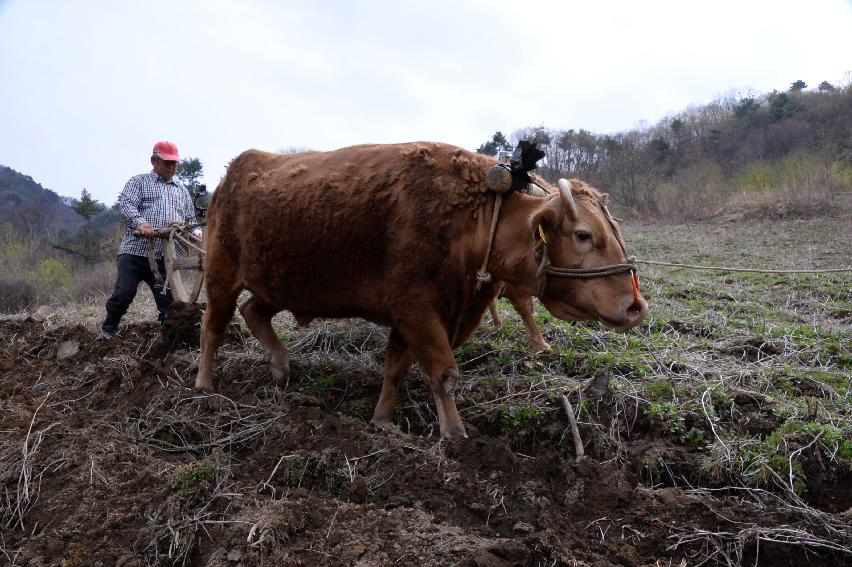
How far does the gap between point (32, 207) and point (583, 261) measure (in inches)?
1787

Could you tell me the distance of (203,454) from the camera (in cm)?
418

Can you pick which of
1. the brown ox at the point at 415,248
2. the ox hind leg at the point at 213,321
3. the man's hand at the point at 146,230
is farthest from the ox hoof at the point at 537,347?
the man's hand at the point at 146,230

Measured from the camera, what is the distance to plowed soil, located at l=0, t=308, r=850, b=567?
9.23 feet

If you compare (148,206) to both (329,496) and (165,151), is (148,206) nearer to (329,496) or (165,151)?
(165,151)

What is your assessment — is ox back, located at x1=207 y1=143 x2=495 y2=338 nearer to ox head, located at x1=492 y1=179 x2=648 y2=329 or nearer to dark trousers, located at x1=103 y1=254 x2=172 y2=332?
ox head, located at x1=492 y1=179 x2=648 y2=329

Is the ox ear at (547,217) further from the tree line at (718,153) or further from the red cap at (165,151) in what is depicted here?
the tree line at (718,153)

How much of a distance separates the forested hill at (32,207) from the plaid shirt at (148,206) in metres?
32.2

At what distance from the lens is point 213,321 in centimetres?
541

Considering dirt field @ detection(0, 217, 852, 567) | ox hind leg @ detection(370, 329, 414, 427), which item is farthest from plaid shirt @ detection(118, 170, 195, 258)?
ox hind leg @ detection(370, 329, 414, 427)

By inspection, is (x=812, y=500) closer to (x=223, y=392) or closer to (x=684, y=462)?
(x=684, y=462)

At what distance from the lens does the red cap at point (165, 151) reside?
6.84 meters

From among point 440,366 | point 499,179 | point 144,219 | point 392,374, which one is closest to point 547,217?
point 499,179

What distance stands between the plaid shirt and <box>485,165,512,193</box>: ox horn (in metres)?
4.09

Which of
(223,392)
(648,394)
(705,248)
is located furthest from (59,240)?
(648,394)
